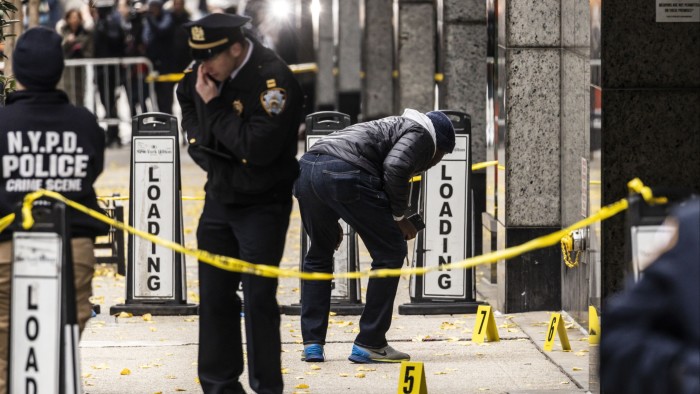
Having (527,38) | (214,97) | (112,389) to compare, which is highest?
(527,38)

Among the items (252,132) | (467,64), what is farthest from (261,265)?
(467,64)

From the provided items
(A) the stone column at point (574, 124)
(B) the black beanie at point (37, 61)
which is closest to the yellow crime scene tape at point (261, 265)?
(B) the black beanie at point (37, 61)

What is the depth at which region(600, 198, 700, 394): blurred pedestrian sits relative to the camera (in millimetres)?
2436

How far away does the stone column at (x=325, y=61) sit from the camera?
23828 millimetres

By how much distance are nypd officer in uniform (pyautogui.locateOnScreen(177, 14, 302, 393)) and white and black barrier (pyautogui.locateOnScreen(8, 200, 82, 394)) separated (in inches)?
47.6

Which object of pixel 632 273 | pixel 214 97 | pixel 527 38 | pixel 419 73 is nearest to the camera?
pixel 632 273

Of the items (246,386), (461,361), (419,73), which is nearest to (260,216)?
(246,386)

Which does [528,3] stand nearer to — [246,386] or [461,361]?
[461,361]

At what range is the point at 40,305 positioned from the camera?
501cm

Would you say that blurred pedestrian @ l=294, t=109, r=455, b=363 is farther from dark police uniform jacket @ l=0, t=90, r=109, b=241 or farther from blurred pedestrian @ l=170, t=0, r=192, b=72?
blurred pedestrian @ l=170, t=0, r=192, b=72

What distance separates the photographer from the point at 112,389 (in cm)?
720

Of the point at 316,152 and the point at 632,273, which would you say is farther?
the point at 316,152

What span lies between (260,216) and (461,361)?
2206 mm

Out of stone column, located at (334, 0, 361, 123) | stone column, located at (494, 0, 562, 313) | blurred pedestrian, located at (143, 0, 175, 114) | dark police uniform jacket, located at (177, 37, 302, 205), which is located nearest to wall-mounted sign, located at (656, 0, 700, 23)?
dark police uniform jacket, located at (177, 37, 302, 205)
